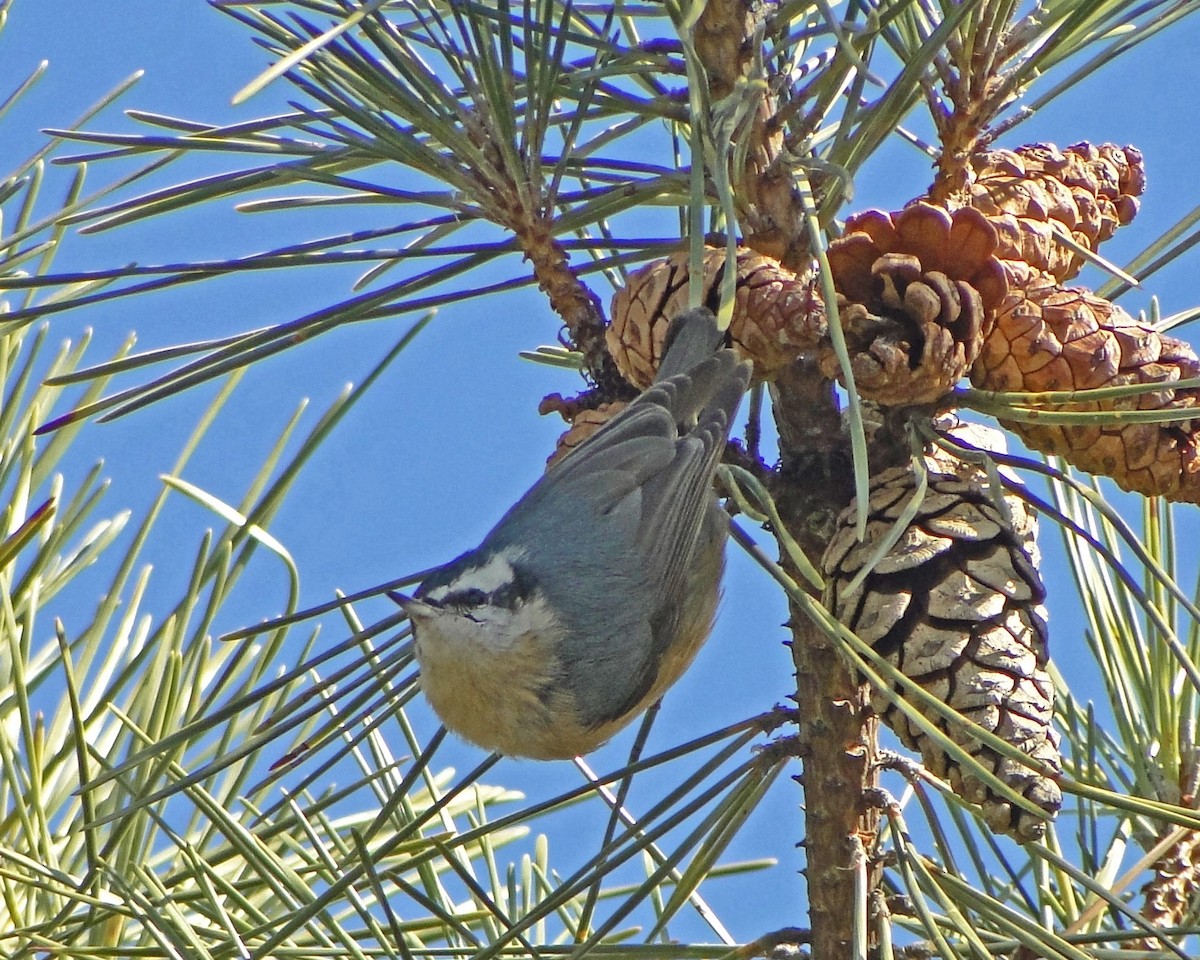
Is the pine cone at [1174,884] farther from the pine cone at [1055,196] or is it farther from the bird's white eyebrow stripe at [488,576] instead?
the bird's white eyebrow stripe at [488,576]

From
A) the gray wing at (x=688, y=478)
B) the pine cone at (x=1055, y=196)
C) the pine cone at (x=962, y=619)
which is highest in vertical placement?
the pine cone at (x=1055, y=196)

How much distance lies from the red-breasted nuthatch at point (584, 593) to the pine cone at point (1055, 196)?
0.32 metres

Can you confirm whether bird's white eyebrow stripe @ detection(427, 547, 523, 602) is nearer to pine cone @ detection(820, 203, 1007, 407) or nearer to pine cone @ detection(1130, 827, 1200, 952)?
pine cone @ detection(820, 203, 1007, 407)

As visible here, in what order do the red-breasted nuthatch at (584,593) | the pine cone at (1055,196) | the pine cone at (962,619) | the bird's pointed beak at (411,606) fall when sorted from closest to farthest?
1. the pine cone at (962,619)
2. the pine cone at (1055,196)
3. the bird's pointed beak at (411,606)
4. the red-breasted nuthatch at (584,593)

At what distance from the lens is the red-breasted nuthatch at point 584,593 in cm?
135

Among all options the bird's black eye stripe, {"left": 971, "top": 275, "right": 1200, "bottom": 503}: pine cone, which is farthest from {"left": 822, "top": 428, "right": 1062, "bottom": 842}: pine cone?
the bird's black eye stripe

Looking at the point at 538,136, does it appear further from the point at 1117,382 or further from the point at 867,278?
the point at 1117,382

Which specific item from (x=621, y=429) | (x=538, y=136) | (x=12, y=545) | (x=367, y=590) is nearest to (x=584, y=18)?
(x=538, y=136)

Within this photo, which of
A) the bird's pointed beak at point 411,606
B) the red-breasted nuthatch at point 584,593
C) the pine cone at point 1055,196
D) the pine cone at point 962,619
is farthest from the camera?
the red-breasted nuthatch at point 584,593

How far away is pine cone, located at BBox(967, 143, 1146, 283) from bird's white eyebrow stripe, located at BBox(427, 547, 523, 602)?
23.7 inches

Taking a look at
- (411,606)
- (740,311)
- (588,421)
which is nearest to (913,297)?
(740,311)

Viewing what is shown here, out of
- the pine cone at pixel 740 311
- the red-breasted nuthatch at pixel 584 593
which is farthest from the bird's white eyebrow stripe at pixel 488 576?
the pine cone at pixel 740 311

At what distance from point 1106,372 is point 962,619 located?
0.19m

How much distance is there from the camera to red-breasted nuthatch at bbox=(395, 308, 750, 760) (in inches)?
53.3
